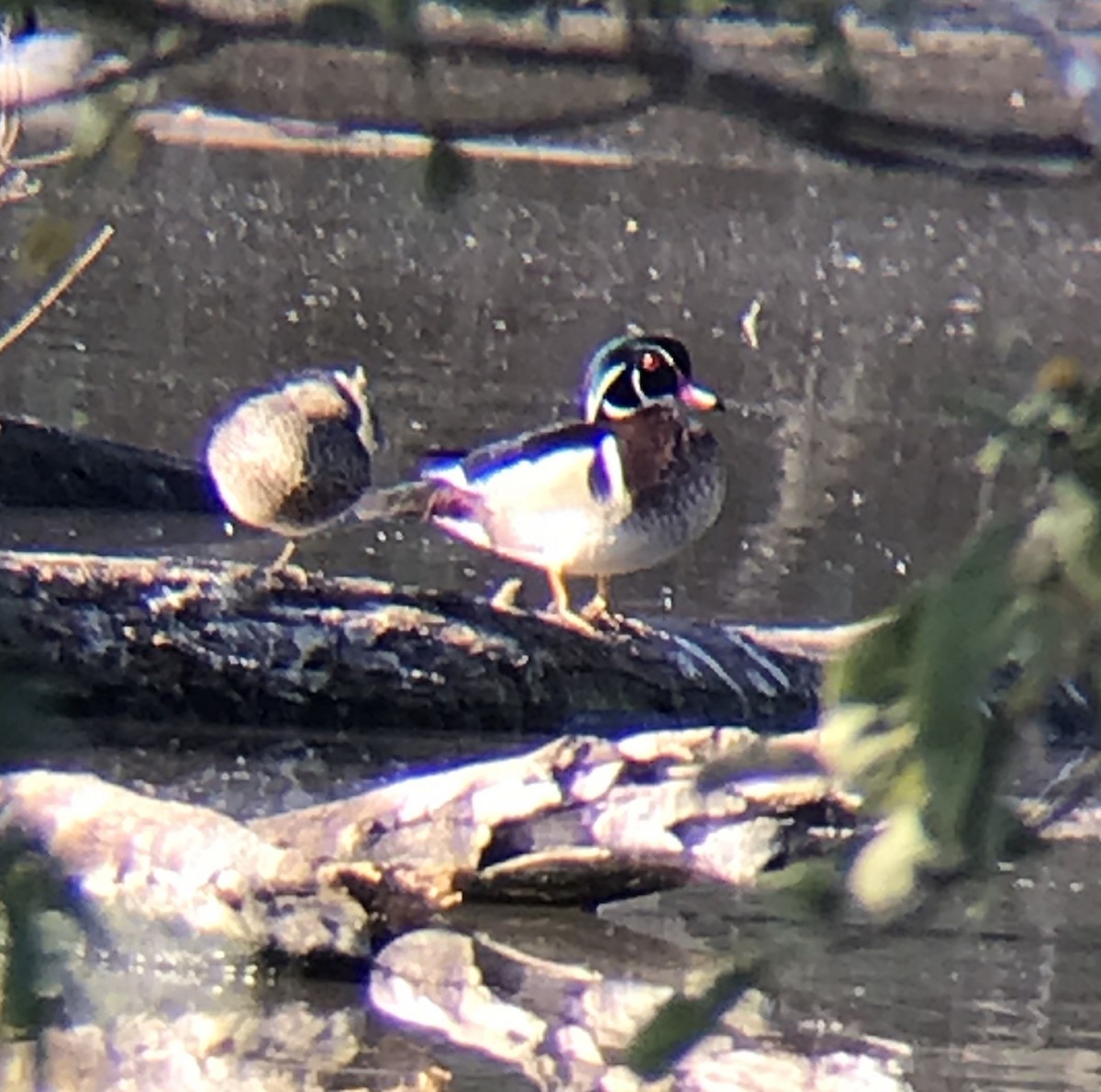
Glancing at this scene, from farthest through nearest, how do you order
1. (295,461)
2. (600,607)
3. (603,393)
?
(295,461), (603,393), (600,607)

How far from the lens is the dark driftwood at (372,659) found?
5516 millimetres

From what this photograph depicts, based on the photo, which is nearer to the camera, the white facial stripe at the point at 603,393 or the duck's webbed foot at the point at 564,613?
the duck's webbed foot at the point at 564,613

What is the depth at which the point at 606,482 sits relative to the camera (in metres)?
6.00

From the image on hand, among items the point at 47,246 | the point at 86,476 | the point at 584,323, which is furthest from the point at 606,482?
the point at 584,323

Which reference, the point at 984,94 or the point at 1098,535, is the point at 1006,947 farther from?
the point at 984,94

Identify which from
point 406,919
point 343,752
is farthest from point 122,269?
point 406,919

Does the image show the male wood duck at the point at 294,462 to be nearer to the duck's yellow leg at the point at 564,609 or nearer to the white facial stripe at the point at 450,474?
the white facial stripe at the point at 450,474

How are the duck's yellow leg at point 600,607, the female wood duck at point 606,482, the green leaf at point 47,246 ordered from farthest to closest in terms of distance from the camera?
the female wood duck at point 606,482, the duck's yellow leg at point 600,607, the green leaf at point 47,246

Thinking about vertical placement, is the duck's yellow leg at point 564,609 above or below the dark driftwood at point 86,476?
above

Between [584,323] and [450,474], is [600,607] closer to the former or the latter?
[450,474]

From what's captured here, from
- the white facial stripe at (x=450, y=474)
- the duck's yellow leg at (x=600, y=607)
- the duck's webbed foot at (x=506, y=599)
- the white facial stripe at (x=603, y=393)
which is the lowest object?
the duck's yellow leg at (x=600, y=607)

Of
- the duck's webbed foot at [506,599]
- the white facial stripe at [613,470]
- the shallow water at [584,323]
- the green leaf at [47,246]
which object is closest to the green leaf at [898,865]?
the green leaf at [47,246]

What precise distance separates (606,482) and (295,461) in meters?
0.95

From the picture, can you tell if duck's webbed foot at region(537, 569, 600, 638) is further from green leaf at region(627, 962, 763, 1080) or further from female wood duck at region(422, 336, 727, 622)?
green leaf at region(627, 962, 763, 1080)
